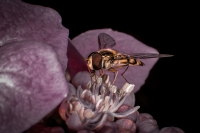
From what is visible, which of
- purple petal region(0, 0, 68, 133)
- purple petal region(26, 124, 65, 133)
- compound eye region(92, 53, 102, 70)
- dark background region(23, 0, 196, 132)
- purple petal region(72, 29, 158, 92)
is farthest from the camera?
dark background region(23, 0, 196, 132)

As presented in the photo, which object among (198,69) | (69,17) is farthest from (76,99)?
(198,69)

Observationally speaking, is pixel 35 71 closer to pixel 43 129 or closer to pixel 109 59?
pixel 43 129

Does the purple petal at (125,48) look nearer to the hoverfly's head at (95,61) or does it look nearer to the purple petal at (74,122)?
the hoverfly's head at (95,61)

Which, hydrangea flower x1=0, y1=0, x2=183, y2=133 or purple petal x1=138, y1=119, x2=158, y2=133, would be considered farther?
purple petal x1=138, y1=119, x2=158, y2=133

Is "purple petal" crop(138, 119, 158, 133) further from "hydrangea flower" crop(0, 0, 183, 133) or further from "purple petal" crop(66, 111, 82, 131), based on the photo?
"purple petal" crop(66, 111, 82, 131)

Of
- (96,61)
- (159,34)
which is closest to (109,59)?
(96,61)

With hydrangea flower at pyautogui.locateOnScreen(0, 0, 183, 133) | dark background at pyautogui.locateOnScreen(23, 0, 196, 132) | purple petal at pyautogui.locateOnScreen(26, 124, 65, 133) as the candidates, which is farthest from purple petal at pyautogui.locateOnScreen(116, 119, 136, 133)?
dark background at pyautogui.locateOnScreen(23, 0, 196, 132)

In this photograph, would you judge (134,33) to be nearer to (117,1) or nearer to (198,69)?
(117,1)
